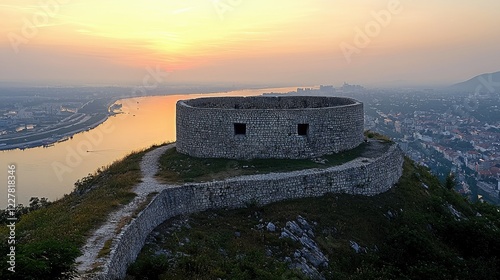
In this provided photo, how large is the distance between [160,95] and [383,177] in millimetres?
91566

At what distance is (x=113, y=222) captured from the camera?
9406 mm

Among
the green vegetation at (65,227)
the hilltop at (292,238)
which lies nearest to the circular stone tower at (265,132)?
the hilltop at (292,238)

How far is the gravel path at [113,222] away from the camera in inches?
281

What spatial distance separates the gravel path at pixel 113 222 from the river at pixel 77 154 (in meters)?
8.72

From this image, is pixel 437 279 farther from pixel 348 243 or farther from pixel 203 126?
pixel 203 126

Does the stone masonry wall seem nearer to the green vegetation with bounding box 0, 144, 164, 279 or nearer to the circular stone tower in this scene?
the green vegetation with bounding box 0, 144, 164, 279

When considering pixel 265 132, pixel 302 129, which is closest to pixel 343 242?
pixel 265 132

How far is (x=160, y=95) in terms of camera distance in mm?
102000

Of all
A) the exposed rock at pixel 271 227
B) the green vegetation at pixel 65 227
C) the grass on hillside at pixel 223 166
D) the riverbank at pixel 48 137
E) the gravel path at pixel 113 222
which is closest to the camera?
the green vegetation at pixel 65 227

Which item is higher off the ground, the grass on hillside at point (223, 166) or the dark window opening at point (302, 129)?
the dark window opening at point (302, 129)

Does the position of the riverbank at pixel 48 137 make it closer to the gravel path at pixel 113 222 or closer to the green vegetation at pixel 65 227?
the green vegetation at pixel 65 227

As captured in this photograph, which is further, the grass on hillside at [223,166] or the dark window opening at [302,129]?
the dark window opening at [302,129]

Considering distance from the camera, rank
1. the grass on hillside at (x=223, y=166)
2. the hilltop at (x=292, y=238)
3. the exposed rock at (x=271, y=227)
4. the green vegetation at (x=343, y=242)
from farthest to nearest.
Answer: the grass on hillside at (x=223, y=166) < the exposed rock at (x=271, y=227) < the green vegetation at (x=343, y=242) < the hilltop at (x=292, y=238)

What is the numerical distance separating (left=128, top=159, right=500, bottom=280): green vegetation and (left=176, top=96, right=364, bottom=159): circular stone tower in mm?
2974
